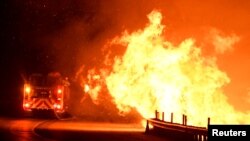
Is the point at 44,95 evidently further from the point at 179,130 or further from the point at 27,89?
the point at 179,130

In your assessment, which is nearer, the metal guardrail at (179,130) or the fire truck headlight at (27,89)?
the metal guardrail at (179,130)

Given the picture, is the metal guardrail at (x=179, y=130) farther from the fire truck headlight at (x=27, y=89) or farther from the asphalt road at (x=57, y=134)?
the fire truck headlight at (x=27, y=89)

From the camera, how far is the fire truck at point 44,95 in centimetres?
3753

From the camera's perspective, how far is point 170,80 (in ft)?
103

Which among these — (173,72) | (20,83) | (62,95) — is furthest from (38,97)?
(20,83)

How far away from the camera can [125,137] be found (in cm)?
2511

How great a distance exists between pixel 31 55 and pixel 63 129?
34.5 m

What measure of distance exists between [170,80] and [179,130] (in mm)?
6696

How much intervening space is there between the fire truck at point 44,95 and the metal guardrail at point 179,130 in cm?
994

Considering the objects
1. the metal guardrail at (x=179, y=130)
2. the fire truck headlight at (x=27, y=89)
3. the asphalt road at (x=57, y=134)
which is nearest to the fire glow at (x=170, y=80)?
the metal guardrail at (x=179, y=130)

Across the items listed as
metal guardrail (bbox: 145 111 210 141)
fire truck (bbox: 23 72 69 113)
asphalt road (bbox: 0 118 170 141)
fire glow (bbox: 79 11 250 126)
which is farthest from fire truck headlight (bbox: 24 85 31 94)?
metal guardrail (bbox: 145 111 210 141)

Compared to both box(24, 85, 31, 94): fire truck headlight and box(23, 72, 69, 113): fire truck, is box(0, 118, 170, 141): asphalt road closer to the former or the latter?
box(23, 72, 69, 113): fire truck

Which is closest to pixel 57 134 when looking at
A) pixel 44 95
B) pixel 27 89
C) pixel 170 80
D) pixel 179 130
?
pixel 179 130

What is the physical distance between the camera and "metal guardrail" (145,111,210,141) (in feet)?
74.1
